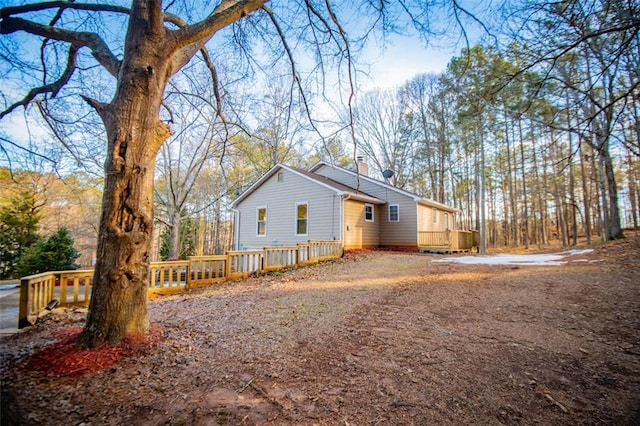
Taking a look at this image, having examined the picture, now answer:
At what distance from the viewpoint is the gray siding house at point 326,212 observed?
13.7 m

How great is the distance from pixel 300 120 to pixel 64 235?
36.5 feet

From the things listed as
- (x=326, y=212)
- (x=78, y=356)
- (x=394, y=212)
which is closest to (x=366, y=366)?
(x=78, y=356)

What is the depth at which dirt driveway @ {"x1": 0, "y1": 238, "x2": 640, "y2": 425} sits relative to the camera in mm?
1892

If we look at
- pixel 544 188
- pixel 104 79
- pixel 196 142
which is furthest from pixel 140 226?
pixel 544 188

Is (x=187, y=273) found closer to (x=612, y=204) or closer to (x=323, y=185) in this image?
(x=323, y=185)

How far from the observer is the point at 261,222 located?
53.2 feet

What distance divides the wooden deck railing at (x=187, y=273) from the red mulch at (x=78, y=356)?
135 centimetres

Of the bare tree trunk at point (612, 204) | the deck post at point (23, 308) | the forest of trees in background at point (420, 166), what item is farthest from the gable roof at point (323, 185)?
the deck post at point (23, 308)

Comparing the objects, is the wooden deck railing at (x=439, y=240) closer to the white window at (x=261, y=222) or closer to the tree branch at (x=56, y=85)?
the white window at (x=261, y=222)

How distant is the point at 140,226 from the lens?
293 cm

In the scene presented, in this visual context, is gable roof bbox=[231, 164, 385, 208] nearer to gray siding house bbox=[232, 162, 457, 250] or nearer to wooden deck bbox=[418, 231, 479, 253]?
gray siding house bbox=[232, 162, 457, 250]

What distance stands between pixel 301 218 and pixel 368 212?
3822mm

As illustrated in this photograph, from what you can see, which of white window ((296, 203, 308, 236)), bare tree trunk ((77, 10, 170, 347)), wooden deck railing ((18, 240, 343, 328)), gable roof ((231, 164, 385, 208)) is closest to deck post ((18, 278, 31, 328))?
wooden deck railing ((18, 240, 343, 328))

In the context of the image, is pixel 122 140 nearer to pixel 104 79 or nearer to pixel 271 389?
pixel 271 389
